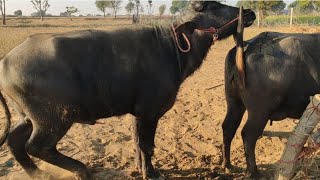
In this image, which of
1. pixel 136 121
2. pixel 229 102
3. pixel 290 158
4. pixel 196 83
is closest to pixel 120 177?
pixel 136 121

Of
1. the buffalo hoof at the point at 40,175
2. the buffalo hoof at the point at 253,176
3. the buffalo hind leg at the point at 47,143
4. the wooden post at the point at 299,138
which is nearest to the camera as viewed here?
the wooden post at the point at 299,138

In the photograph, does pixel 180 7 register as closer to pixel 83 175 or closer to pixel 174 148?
pixel 174 148

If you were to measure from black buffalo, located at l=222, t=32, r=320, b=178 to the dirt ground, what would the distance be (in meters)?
0.68

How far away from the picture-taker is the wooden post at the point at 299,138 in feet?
12.0

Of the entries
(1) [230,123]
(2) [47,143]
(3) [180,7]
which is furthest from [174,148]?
(3) [180,7]

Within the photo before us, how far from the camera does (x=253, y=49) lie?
464cm

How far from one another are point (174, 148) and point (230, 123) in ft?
3.61

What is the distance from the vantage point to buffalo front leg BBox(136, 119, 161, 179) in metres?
4.52

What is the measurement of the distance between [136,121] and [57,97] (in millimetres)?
1299

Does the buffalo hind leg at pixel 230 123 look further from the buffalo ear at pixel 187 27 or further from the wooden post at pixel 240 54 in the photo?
the buffalo ear at pixel 187 27

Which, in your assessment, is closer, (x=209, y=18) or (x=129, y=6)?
(x=209, y=18)

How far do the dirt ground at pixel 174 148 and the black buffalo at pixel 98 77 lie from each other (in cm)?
47

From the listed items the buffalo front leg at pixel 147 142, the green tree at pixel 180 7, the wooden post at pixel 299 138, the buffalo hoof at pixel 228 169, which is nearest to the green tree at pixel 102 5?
the green tree at pixel 180 7

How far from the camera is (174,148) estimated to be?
5.68m
